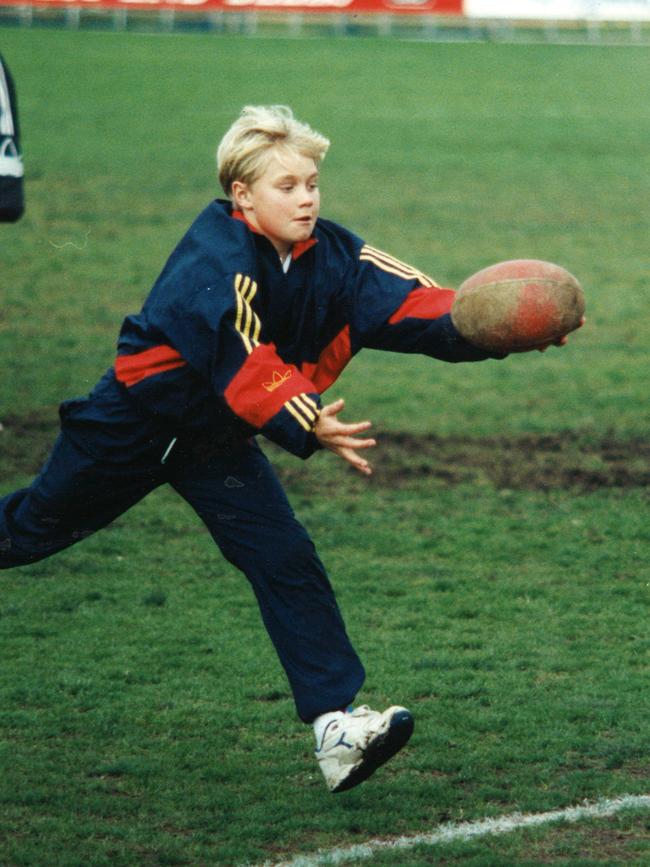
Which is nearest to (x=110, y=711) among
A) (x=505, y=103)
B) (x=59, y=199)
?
(x=59, y=199)

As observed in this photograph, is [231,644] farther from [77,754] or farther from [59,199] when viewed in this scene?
[59,199]

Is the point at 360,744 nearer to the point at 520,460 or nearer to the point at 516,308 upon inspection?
the point at 516,308

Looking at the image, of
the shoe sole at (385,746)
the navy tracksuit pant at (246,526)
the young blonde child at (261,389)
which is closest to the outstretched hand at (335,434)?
the young blonde child at (261,389)

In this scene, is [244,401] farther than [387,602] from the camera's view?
No

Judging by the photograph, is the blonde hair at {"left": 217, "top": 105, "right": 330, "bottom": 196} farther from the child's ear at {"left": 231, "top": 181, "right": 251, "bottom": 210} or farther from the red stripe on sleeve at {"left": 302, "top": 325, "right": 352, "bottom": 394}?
the red stripe on sleeve at {"left": 302, "top": 325, "right": 352, "bottom": 394}

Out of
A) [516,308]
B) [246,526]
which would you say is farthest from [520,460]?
[246,526]

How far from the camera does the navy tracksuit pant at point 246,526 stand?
446 centimetres

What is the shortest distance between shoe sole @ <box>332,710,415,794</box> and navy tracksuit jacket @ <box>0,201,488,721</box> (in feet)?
0.70

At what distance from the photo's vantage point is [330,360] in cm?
478

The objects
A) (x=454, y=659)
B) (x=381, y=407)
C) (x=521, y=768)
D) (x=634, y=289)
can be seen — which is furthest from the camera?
(x=634, y=289)

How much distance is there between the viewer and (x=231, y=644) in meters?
5.84

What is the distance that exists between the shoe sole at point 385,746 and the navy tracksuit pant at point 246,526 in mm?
204

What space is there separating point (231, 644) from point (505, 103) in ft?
68.4

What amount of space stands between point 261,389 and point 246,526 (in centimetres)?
50
